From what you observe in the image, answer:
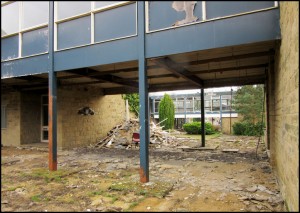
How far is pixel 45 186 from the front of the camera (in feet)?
19.7

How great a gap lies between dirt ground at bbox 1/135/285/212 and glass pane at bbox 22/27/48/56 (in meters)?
3.68

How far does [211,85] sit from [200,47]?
21.6 feet

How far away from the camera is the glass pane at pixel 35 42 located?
796 centimetres

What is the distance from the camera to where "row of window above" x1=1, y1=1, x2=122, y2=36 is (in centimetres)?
727

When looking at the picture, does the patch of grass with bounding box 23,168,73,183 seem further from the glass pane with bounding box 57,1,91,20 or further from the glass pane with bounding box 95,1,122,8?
the glass pane with bounding box 95,1,122,8

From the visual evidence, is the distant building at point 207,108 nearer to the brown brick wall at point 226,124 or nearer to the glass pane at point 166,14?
the brown brick wall at point 226,124

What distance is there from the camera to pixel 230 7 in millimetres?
5203

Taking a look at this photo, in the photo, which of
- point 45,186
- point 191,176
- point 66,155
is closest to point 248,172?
point 191,176

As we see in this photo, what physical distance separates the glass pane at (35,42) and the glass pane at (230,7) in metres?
5.08

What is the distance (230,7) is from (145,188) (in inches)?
165

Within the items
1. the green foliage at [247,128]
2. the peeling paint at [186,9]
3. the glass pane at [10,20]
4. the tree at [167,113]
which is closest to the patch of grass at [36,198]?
the peeling paint at [186,9]

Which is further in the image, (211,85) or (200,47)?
(211,85)

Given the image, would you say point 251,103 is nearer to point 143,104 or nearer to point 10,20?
point 143,104

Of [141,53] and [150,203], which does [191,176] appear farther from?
[141,53]
